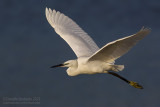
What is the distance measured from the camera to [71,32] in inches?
559

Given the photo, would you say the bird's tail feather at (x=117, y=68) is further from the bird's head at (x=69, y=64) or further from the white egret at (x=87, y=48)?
the bird's head at (x=69, y=64)

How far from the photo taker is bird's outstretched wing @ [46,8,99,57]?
43.7ft

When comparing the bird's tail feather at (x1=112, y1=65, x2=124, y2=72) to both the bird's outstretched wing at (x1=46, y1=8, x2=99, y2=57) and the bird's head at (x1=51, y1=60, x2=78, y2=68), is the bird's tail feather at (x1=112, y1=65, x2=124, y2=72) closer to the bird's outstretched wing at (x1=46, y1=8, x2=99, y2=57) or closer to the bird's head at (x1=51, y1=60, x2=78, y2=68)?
the bird's head at (x1=51, y1=60, x2=78, y2=68)

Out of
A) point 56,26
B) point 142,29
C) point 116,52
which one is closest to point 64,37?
point 56,26

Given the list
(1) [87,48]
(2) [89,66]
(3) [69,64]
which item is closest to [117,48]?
(2) [89,66]

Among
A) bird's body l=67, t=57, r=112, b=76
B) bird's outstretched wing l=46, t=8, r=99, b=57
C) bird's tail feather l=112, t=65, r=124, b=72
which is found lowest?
bird's tail feather l=112, t=65, r=124, b=72

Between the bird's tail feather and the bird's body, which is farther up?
the bird's body

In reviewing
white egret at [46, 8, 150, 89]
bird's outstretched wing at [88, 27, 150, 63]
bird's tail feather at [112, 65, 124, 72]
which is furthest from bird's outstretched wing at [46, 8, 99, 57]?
bird's outstretched wing at [88, 27, 150, 63]

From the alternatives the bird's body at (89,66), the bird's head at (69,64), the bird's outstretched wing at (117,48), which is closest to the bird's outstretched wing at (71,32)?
the bird's head at (69,64)

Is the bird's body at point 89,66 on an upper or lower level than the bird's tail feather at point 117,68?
upper

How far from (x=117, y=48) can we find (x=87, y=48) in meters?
2.95

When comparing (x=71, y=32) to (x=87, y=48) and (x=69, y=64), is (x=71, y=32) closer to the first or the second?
(x=87, y=48)

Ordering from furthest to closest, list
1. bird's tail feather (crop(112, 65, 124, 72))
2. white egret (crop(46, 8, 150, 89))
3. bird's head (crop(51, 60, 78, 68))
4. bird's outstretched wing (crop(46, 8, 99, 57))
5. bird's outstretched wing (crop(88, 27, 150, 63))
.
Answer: bird's outstretched wing (crop(46, 8, 99, 57)) < bird's head (crop(51, 60, 78, 68)) < bird's tail feather (crop(112, 65, 124, 72)) < white egret (crop(46, 8, 150, 89)) < bird's outstretched wing (crop(88, 27, 150, 63))

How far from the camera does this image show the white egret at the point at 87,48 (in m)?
10.0
